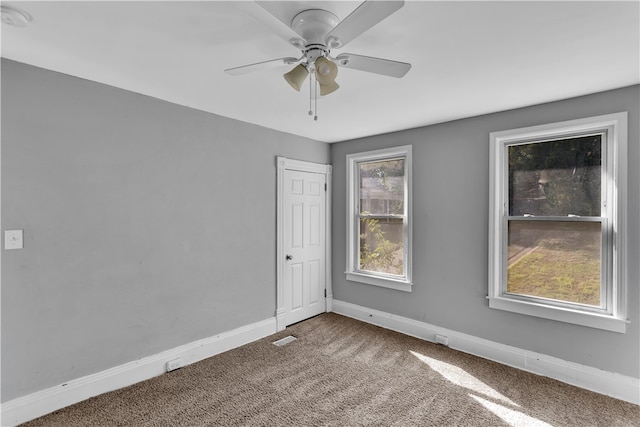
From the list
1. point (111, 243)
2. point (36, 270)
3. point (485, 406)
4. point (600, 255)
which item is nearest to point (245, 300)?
point (111, 243)

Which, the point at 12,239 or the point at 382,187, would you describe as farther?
the point at 382,187

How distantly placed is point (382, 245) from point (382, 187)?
0.75m

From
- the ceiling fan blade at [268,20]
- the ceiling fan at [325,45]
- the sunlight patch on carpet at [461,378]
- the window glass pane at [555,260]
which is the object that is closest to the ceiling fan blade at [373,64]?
the ceiling fan at [325,45]

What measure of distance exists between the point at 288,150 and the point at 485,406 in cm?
311

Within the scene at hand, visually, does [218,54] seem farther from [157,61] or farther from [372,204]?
[372,204]

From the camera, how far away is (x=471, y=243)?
311 centimetres

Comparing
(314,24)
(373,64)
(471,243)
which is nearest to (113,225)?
(314,24)

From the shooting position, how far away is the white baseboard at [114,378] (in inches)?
78.6

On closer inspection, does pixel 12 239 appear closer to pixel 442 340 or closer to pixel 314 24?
pixel 314 24

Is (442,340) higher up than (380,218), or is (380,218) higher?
(380,218)

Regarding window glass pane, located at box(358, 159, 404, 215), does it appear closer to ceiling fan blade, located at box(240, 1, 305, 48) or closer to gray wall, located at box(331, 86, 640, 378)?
gray wall, located at box(331, 86, 640, 378)

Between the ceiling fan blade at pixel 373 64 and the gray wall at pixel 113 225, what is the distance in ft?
6.07

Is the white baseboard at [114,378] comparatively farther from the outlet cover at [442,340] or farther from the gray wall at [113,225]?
the outlet cover at [442,340]

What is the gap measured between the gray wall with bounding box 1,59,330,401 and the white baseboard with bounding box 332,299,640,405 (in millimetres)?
1717
